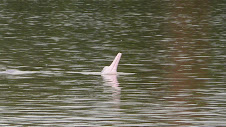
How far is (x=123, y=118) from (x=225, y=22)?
7000cm

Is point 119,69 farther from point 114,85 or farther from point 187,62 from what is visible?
point 114,85

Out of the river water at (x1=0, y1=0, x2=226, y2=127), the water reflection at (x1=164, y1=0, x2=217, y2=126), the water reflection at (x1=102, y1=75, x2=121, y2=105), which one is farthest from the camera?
the water reflection at (x1=102, y1=75, x2=121, y2=105)

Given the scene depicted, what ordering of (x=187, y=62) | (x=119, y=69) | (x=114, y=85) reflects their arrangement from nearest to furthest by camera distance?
(x=114, y=85) < (x=119, y=69) < (x=187, y=62)

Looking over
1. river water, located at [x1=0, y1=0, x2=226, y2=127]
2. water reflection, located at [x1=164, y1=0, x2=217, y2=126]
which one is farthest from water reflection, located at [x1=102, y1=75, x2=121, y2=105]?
water reflection, located at [x1=164, y1=0, x2=217, y2=126]

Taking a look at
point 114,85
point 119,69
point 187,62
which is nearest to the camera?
point 114,85

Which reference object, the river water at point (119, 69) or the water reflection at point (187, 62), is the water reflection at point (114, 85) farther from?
the water reflection at point (187, 62)

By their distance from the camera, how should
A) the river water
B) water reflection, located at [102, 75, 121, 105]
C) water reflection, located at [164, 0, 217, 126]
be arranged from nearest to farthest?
1. the river water
2. water reflection, located at [164, 0, 217, 126]
3. water reflection, located at [102, 75, 121, 105]

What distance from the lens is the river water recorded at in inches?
1636

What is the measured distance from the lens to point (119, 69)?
62656 mm

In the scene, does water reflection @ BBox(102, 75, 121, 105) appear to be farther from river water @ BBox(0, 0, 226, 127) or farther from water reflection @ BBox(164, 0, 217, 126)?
water reflection @ BBox(164, 0, 217, 126)

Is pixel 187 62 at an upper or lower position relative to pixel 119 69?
lower

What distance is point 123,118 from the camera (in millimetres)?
40438

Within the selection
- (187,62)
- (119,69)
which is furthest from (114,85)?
(187,62)

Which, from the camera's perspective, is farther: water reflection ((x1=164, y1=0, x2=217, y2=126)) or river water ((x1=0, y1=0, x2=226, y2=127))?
water reflection ((x1=164, y1=0, x2=217, y2=126))
